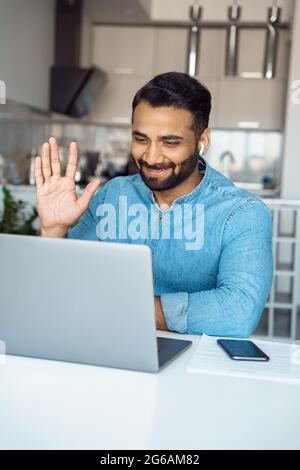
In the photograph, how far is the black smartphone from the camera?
1.15 m

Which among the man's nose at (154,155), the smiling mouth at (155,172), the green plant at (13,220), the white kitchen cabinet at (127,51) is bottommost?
the green plant at (13,220)

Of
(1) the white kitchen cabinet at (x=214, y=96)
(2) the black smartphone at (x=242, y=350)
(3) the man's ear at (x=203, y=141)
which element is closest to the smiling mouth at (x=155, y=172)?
(3) the man's ear at (x=203, y=141)

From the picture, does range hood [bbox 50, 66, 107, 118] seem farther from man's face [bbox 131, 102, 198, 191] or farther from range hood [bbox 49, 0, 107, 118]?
man's face [bbox 131, 102, 198, 191]

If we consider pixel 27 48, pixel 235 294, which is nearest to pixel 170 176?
pixel 235 294

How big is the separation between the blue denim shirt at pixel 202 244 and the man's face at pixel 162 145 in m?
0.07

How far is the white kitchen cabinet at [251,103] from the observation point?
5695 millimetres

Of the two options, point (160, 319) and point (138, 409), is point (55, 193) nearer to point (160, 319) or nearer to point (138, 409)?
point (160, 319)

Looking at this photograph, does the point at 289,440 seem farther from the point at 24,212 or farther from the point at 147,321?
the point at 24,212

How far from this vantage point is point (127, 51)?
5.88 metres

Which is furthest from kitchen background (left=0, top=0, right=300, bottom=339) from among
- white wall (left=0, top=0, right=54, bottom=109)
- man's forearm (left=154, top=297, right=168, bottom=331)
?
man's forearm (left=154, top=297, right=168, bottom=331)

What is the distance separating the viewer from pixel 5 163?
15.1 ft

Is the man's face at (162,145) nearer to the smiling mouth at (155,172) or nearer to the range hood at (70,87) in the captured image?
the smiling mouth at (155,172)

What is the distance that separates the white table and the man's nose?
0.74 metres
